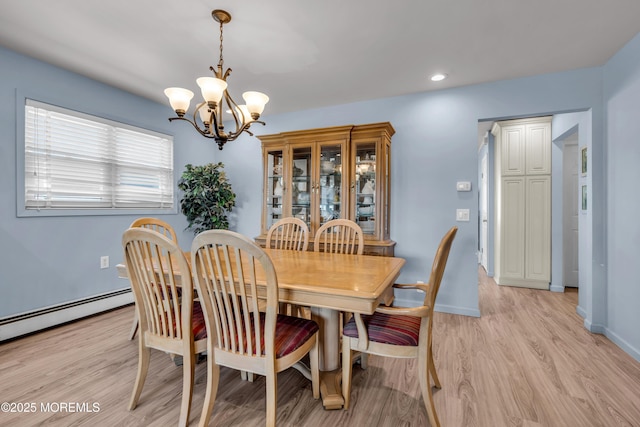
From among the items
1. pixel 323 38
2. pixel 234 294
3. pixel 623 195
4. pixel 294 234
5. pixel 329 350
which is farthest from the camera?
pixel 294 234

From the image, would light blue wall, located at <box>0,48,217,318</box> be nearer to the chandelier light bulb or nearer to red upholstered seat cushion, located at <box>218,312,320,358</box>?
the chandelier light bulb

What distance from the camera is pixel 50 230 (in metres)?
2.72

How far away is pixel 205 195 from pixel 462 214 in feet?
10.0

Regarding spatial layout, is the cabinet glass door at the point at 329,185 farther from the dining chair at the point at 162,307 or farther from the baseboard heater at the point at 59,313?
the baseboard heater at the point at 59,313

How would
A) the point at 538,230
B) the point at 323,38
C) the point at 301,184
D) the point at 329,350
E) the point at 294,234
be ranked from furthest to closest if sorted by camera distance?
the point at 538,230
the point at 301,184
the point at 294,234
the point at 323,38
the point at 329,350

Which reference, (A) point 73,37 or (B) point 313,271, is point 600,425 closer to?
(B) point 313,271

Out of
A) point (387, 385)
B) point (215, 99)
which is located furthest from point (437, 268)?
point (215, 99)

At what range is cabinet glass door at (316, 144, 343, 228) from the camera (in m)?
3.40

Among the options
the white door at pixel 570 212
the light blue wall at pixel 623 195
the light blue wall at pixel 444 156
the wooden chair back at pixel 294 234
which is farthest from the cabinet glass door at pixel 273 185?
the white door at pixel 570 212

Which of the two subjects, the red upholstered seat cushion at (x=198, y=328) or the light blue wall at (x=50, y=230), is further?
the light blue wall at (x=50, y=230)

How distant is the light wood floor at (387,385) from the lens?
1.57m

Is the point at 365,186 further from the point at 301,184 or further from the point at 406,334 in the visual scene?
the point at 406,334

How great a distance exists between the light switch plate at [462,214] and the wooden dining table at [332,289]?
55.7 inches

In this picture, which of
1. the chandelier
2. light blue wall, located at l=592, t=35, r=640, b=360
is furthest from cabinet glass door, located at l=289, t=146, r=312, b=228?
light blue wall, located at l=592, t=35, r=640, b=360
